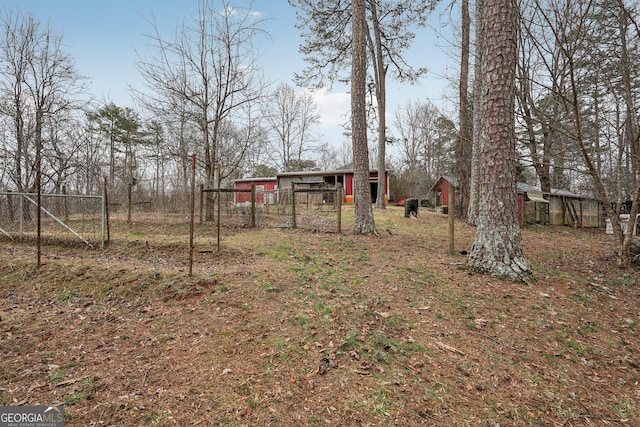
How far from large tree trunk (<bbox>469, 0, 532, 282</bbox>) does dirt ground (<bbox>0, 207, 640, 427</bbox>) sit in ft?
1.24

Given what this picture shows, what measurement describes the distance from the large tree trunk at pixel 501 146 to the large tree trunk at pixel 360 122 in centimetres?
342

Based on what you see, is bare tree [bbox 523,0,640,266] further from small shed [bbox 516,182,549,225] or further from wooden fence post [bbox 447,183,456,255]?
small shed [bbox 516,182,549,225]

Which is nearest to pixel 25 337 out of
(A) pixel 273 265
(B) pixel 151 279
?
(B) pixel 151 279

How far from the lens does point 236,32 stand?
27.7 feet

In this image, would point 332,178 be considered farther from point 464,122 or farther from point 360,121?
point 360,121

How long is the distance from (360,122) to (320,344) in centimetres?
592

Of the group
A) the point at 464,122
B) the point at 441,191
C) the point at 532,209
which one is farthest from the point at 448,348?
the point at 441,191

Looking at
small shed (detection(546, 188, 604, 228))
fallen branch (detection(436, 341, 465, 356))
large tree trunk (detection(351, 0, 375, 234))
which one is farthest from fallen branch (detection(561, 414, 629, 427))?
small shed (detection(546, 188, 604, 228))

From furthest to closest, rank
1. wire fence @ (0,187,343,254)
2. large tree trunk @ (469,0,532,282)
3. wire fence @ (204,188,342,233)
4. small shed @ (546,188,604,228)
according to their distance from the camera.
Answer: small shed @ (546,188,604,228) < wire fence @ (204,188,342,233) < wire fence @ (0,187,343,254) < large tree trunk @ (469,0,532,282)

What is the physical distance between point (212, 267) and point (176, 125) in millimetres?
7522

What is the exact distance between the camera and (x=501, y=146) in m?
3.78

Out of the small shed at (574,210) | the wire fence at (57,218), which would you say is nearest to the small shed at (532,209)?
the small shed at (574,210)

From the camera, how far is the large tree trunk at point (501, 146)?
3779 mm

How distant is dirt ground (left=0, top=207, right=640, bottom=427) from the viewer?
5.79 ft
